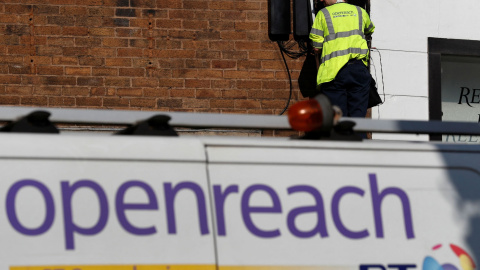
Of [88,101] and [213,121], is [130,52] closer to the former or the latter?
[88,101]

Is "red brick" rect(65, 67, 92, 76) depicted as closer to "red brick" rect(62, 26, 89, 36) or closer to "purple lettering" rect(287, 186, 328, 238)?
"red brick" rect(62, 26, 89, 36)

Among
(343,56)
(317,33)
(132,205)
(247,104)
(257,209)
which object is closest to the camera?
(132,205)

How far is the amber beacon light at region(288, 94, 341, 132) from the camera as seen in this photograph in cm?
333

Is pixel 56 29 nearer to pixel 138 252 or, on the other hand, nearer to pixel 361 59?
pixel 361 59

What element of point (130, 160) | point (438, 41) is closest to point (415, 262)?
point (130, 160)

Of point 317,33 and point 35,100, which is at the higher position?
point 317,33

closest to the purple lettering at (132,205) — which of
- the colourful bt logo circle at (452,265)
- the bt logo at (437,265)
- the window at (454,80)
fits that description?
the bt logo at (437,265)

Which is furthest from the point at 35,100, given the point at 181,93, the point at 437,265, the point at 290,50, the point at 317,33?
the point at 437,265

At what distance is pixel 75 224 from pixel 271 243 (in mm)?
657

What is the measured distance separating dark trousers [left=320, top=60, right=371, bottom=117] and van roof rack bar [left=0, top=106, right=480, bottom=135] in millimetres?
4633

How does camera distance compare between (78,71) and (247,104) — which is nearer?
(78,71)

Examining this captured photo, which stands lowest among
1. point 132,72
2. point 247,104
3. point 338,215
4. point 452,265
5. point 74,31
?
point 452,265

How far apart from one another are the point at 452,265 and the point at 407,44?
6.47 meters

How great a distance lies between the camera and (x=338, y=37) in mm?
8430
